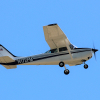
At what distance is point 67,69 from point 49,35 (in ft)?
9.95

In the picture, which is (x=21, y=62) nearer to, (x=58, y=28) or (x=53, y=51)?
(x=53, y=51)

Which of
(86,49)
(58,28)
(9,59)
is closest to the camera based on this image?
(58,28)

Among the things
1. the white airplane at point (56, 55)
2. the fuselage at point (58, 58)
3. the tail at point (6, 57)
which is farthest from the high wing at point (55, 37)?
the tail at point (6, 57)

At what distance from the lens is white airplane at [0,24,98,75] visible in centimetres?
1670

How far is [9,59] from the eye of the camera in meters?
18.2

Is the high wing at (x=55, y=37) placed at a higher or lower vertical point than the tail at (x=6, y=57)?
higher

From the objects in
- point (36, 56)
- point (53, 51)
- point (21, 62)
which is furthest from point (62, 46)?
point (21, 62)

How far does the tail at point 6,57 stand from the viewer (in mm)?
17938

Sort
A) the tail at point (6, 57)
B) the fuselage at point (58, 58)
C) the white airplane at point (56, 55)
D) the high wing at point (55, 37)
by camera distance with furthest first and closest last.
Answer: the tail at point (6, 57)
the fuselage at point (58, 58)
the white airplane at point (56, 55)
the high wing at point (55, 37)

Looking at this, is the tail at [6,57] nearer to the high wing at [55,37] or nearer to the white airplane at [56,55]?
the white airplane at [56,55]

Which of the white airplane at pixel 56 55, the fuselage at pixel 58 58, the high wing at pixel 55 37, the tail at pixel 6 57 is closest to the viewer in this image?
the high wing at pixel 55 37

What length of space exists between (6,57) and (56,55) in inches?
155

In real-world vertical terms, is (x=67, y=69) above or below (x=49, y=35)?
below

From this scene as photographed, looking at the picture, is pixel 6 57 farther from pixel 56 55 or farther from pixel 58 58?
pixel 58 58
